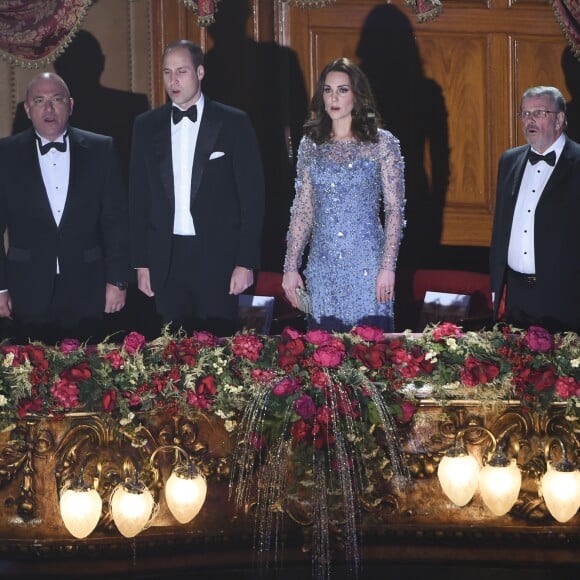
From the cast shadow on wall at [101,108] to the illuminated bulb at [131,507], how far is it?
2.60 metres

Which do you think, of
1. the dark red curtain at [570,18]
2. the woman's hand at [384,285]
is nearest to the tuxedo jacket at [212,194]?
the woman's hand at [384,285]

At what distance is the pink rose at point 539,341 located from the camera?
11.3 feet

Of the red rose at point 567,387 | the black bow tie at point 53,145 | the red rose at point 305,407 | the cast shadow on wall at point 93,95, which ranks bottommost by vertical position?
the red rose at point 305,407

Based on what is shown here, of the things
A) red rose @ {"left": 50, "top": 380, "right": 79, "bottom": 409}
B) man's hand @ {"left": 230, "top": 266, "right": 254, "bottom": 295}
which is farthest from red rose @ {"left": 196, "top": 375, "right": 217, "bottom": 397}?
man's hand @ {"left": 230, "top": 266, "right": 254, "bottom": 295}

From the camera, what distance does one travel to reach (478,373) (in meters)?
3.39

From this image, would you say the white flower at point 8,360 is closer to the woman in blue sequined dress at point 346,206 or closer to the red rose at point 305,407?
the red rose at point 305,407

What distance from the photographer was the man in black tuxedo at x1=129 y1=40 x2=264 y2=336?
461cm

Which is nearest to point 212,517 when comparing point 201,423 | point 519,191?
point 201,423

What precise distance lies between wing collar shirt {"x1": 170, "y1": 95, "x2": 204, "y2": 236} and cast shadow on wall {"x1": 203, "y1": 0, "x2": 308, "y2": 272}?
1.44 meters

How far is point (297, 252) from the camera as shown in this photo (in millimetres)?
4496

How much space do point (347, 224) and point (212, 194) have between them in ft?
1.85

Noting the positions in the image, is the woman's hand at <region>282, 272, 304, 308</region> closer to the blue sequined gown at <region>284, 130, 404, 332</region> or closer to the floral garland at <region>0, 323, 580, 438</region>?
the blue sequined gown at <region>284, 130, 404, 332</region>

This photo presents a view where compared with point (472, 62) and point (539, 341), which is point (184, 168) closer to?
point (539, 341)

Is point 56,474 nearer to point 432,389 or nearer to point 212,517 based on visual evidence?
point 212,517
